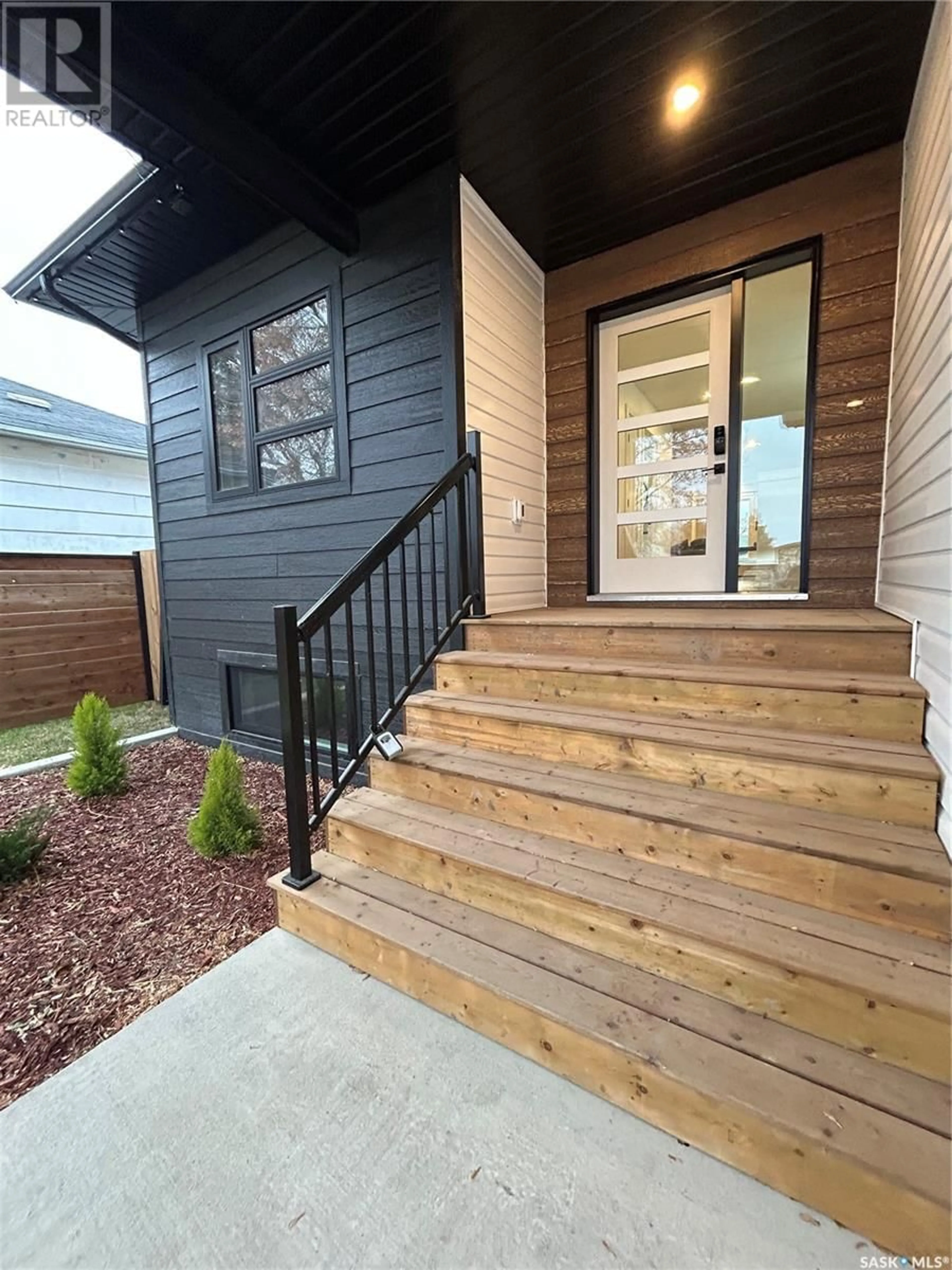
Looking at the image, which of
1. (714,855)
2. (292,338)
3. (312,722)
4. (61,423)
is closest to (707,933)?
(714,855)

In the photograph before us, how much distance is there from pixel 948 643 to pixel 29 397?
11.5 meters

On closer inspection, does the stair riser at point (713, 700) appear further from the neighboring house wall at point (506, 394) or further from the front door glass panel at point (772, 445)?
the front door glass panel at point (772, 445)

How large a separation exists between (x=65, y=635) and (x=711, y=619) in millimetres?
5619

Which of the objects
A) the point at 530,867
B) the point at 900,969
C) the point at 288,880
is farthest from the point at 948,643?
the point at 288,880

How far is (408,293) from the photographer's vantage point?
2.81m

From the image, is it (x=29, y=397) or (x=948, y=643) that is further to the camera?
(x=29, y=397)

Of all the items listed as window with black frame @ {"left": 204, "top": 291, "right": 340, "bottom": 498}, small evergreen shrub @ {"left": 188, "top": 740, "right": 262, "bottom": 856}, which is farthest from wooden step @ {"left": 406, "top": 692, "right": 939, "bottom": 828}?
window with black frame @ {"left": 204, "top": 291, "right": 340, "bottom": 498}

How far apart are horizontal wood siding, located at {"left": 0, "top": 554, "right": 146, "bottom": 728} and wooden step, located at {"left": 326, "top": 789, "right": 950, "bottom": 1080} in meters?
4.56

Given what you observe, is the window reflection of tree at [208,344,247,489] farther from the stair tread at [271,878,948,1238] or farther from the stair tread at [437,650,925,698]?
the stair tread at [271,878,948,1238]

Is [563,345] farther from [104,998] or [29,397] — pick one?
[29,397]

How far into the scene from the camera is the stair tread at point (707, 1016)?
1.03 m

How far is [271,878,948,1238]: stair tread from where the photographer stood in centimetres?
94

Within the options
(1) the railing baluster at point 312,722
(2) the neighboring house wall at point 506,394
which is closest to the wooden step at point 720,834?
(1) the railing baluster at point 312,722

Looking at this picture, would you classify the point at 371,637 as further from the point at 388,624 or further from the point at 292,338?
the point at 292,338
